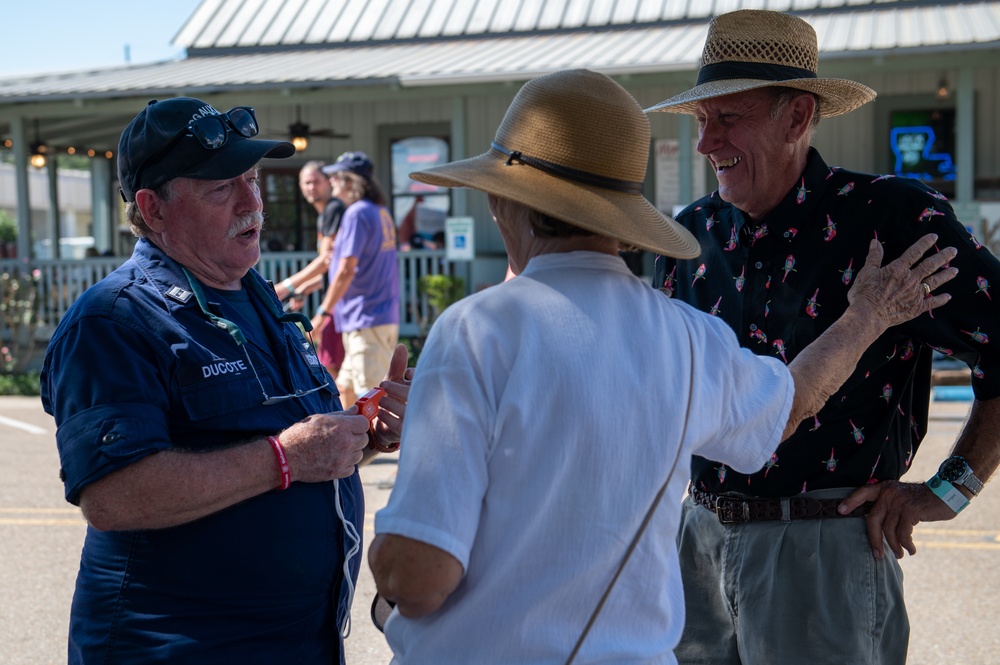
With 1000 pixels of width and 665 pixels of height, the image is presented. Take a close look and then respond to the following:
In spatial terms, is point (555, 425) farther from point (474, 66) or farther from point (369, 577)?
point (474, 66)

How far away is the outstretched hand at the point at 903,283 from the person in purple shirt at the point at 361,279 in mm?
5346

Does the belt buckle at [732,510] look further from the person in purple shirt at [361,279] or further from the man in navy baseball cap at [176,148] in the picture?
the person in purple shirt at [361,279]

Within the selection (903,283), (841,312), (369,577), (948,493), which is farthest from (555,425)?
(369,577)

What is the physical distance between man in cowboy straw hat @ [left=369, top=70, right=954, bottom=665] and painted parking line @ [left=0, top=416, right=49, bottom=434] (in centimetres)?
909

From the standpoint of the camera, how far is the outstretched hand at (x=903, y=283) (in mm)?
2344

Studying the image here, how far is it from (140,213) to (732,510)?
1.57 metres

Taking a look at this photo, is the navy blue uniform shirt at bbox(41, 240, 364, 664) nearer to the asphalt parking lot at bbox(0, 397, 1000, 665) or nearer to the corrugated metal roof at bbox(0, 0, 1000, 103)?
the asphalt parking lot at bbox(0, 397, 1000, 665)

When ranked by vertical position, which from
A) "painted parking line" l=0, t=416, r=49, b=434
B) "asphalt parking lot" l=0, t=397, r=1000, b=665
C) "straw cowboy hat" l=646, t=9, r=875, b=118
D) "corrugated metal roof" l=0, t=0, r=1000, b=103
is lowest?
"painted parking line" l=0, t=416, r=49, b=434

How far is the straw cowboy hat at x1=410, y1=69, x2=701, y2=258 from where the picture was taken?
69.9 inches

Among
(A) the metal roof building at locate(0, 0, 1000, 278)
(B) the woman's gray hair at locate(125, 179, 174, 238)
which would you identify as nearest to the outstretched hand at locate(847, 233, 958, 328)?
(B) the woman's gray hair at locate(125, 179, 174, 238)

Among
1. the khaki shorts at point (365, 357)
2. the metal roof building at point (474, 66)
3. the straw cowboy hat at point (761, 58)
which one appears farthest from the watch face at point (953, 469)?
the metal roof building at point (474, 66)

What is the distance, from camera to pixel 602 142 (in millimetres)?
1812

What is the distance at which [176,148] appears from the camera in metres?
2.37

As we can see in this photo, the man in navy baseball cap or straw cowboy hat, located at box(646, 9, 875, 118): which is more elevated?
straw cowboy hat, located at box(646, 9, 875, 118)
